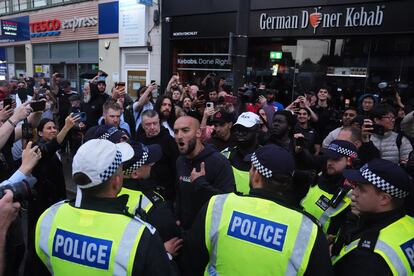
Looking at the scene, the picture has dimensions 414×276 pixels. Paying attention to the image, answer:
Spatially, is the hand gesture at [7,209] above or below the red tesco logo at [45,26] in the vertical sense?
below

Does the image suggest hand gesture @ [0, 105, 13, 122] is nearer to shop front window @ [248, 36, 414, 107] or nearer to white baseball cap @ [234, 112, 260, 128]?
white baseball cap @ [234, 112, 260, 128]

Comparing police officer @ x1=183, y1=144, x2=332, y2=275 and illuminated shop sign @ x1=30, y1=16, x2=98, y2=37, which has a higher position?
illuminated shop sign @ x1=30, y1=16, x2=98, y2=37

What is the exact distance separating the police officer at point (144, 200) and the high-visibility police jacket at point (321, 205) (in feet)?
3.76

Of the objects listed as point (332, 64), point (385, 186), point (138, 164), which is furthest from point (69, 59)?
point (385, 186)

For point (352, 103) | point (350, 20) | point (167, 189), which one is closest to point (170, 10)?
point (350, 20)

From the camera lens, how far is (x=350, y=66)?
934cm

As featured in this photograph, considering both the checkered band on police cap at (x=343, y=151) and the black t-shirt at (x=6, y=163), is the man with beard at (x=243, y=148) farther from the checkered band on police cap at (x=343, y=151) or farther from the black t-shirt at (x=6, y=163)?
the black t-shirt at (x=6, y=163)

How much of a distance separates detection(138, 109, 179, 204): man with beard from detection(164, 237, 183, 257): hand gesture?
1776 millimetres

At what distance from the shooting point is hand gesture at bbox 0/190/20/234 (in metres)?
1.81

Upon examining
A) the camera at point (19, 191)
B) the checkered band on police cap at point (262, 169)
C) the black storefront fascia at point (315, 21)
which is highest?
the black storefront fascia at point (315, 21)

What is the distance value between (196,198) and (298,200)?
863 mm

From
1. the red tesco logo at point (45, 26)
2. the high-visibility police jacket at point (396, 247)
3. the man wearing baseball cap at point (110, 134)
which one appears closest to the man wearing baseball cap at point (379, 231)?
the high-visibility police jacket at point (396, 247)

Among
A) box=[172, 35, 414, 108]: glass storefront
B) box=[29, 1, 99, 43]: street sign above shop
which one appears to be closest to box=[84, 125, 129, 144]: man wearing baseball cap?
box=[172, 35, 414, 108]: glass storefront

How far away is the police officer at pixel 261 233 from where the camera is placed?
179 centimetres
